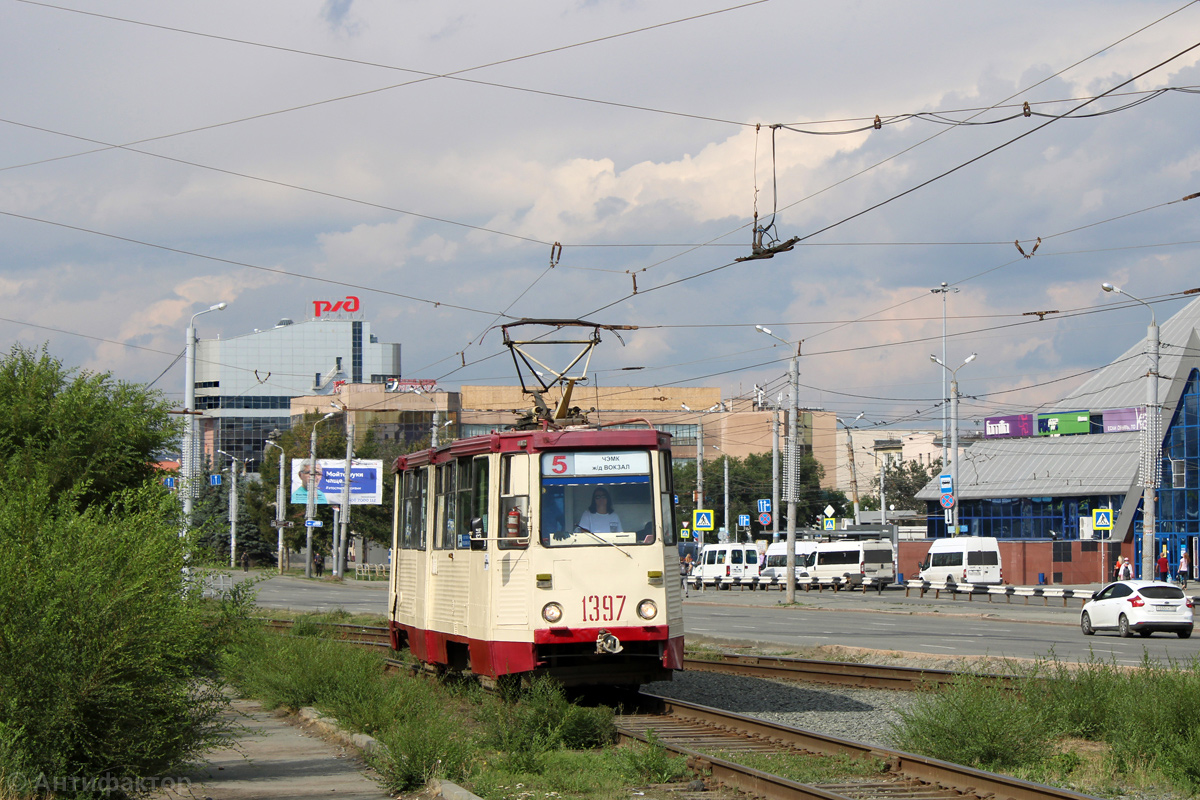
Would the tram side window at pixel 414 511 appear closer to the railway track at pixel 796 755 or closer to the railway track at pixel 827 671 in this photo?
the railway track at pixel 796 755

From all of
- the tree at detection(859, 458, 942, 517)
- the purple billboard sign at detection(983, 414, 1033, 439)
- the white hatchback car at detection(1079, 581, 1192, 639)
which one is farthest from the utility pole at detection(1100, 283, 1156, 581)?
the tree at detection(859, 458, 942, 517)

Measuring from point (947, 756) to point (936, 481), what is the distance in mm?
57366

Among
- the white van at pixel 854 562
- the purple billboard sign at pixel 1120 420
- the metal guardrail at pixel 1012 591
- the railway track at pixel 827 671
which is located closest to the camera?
the railway track at pixel 827 671

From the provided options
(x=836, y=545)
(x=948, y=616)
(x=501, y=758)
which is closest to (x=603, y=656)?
(x=501, y=758)

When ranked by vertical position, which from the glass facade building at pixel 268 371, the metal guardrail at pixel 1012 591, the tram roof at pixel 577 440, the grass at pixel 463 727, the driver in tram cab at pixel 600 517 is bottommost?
the metal guardrail at pixel 1012 591

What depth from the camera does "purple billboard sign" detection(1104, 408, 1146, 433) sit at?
61.5 m

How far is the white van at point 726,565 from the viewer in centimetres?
5703

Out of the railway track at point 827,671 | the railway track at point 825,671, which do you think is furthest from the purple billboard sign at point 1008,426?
the railway track at point 827,671

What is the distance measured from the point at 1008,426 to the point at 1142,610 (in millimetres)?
42653

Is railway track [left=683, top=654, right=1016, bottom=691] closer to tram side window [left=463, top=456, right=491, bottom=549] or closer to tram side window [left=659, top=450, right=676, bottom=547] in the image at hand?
tram side window [left=659, top=450, right=676, bottom=547]

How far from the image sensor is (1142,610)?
90.0ft

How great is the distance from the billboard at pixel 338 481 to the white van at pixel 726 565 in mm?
18445

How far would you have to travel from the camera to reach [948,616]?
1431 inches

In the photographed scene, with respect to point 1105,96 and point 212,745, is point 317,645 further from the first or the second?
point 1105,96
